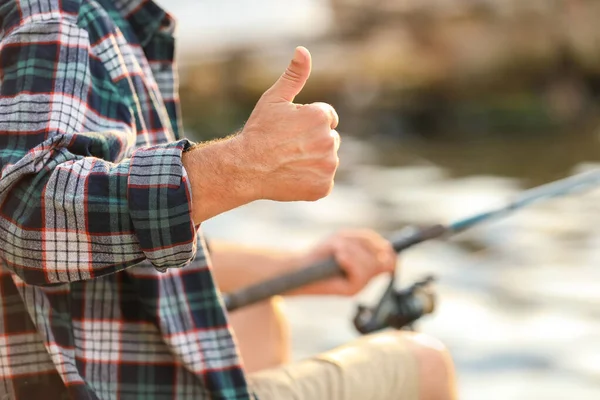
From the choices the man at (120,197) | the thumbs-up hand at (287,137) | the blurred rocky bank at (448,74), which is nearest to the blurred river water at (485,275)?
the man at (120,197)

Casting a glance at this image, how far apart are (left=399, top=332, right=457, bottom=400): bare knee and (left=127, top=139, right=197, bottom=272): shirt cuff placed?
2.12 feet

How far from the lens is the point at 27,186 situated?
1.32m

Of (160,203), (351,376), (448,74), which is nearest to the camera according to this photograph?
(160,203)

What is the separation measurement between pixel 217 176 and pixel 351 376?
0.58 meters

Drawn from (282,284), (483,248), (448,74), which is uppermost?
(282,284)

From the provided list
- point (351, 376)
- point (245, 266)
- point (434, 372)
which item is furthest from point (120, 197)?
point (245, 266)

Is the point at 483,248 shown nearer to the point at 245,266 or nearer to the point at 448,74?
the point at 245,266

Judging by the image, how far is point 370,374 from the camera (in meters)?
1.76

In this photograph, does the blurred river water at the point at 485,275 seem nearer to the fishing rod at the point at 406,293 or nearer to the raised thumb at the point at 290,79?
the fishing rod at the point at 406,293

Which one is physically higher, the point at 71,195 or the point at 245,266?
the point at 71,195

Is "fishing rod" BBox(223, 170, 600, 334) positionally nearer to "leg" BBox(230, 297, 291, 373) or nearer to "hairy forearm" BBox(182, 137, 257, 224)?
"leg" BBox(230, 297, 291, 373)

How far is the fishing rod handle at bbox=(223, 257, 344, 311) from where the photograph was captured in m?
2.03

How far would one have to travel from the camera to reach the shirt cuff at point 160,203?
1.30m

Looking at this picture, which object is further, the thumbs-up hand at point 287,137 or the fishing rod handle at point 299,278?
the fishing rod handle at point 299,278
